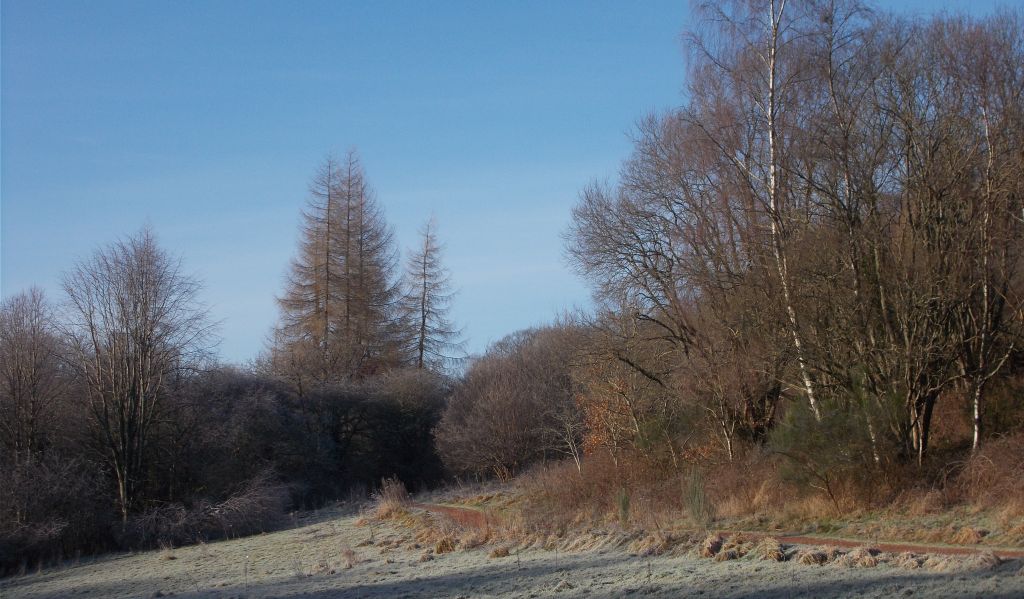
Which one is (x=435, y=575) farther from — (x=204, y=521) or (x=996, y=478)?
(x=204, y=521)

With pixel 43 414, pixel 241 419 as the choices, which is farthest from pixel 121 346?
pixel 241 419

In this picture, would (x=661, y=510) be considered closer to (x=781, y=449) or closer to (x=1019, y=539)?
(x=781, y=449)

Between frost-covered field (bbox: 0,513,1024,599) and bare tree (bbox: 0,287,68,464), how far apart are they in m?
9.03

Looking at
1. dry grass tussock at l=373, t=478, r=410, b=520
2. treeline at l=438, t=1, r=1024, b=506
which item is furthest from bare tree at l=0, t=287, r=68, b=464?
treeline at l=438, t=1, r=1024, b=506

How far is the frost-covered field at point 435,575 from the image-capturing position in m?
9.90

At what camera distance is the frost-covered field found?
32.5 ft

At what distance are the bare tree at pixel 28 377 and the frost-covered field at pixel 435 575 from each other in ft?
29.6

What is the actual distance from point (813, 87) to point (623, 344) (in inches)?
353

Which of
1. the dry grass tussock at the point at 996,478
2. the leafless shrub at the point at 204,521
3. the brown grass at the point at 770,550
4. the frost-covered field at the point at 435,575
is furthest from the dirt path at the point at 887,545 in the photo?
the leafless shrub at the point at 204,521

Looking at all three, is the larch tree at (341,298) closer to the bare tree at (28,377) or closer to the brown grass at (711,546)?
the bare tree at (28,377)

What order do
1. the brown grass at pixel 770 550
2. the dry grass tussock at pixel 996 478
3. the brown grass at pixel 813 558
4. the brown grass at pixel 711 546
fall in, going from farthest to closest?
the dry grass tussock at pixel 996 478 → the brown grass at pixel 711 546 → the brown grass at pixel 770 550 → the brown grass at pixel 813 558

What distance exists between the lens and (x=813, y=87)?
17.9 meters

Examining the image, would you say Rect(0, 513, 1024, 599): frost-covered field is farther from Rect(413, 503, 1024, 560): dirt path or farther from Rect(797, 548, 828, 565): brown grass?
Rect(413, 503, 1024, 560): dirt path

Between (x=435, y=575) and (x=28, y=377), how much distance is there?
24.7 meters
